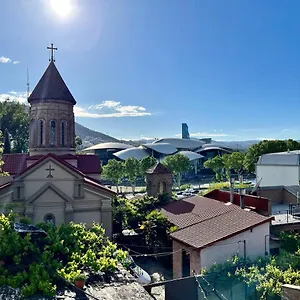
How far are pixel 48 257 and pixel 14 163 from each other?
54.5 ft

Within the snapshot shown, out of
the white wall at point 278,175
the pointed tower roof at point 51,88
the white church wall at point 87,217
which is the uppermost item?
the pointed tower roof at point 51,88

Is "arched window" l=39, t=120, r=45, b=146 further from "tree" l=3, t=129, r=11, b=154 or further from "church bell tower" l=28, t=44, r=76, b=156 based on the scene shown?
"tree" l=3, t=129, r=11, b=154

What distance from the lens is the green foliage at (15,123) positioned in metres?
56.3

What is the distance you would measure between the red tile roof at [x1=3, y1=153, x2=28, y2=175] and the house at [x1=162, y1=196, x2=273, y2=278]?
11.0 m

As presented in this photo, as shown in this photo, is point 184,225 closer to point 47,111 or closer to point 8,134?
point 47,111

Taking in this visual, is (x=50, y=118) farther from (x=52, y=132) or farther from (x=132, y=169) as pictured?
(x=132, y=169)

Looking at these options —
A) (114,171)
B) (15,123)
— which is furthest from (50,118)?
(15,123)

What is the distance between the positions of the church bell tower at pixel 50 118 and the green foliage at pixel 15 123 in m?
35.1

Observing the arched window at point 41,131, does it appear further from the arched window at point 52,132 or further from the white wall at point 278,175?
the white wall at point 278,175

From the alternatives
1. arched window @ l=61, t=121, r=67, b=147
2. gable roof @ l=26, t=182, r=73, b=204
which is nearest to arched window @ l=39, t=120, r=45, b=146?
arched window @ l=61, t=121, r=67, b=147

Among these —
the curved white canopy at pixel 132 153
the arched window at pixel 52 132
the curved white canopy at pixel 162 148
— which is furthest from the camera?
the curved white canopy at pixel 162 148

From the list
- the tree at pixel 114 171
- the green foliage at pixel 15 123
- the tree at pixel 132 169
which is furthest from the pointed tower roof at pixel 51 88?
the green foliage at pixel 15 123

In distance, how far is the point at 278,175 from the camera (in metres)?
37.7

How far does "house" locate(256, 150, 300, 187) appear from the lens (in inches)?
1411
